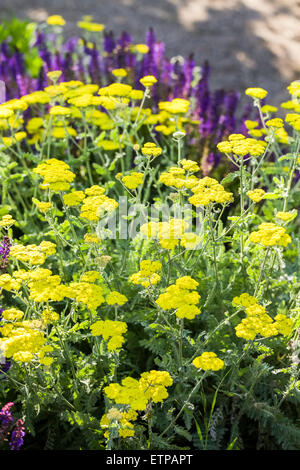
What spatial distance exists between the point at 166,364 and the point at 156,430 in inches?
13.6

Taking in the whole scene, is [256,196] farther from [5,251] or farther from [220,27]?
[220,27]

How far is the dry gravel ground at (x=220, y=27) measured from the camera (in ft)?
16.4

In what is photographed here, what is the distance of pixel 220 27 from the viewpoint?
221 inches

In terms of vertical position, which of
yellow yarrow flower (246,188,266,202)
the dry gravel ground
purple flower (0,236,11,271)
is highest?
the dry gravel ground

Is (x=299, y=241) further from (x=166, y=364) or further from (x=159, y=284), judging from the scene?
(x=166, y=364)

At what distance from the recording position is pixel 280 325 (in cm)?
155

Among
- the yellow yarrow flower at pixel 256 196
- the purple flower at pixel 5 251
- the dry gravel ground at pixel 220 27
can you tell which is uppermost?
the dry gravel ground at pixel 220 27

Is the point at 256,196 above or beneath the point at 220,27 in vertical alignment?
beneath

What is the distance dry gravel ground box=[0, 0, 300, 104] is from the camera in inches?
197
